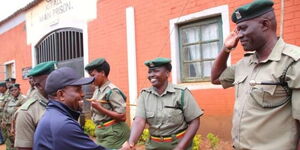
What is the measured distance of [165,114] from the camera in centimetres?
318

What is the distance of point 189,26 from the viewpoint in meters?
6.16

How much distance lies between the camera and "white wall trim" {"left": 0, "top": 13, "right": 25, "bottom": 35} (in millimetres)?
12578

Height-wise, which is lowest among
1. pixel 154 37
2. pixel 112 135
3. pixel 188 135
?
pixel 112 135

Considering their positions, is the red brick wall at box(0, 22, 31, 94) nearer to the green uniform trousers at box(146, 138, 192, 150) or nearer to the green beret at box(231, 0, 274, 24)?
the green uniform trousers at box(146, 138, 192, 150)

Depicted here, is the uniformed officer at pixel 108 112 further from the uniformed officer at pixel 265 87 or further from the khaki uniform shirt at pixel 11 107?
the khaki uniform shirt at pixel 11 107

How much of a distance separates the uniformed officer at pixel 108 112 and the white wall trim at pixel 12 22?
31.2 feet

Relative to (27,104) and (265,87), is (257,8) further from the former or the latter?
(27,104)

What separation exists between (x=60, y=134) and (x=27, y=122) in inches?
36.3

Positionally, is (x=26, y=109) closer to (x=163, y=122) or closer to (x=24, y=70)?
(x=163, y=122)

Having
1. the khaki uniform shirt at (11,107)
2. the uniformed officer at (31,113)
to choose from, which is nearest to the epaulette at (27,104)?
the uniformed officer at (31,113)

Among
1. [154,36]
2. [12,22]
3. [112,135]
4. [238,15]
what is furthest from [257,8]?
[12,22]

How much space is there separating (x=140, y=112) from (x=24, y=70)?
32.7 ft

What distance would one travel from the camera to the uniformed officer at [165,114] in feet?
10.4

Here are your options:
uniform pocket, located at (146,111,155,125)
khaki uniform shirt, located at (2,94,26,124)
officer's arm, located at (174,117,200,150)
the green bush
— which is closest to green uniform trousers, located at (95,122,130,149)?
uniform pocket, located at (146,111,155,125)
